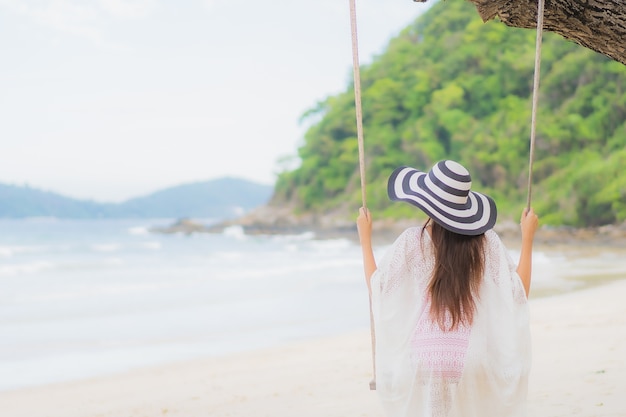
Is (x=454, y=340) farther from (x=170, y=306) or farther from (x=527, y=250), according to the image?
(x=170, y=306)

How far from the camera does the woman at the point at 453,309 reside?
2.01m

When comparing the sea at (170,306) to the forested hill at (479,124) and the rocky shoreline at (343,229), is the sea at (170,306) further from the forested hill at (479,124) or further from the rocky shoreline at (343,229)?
the forested hill at (479,124)

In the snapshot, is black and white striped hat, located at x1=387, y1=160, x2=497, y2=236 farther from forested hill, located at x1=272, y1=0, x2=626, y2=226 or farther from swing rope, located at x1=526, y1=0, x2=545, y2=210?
forested hill, located at x1=272, y1=0, x2=626, y2=226

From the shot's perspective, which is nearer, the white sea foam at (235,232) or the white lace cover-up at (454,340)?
the white lace cover-up at (454,340)

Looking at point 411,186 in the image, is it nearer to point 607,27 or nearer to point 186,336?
point 607,27

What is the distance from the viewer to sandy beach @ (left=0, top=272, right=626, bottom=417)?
4.07m

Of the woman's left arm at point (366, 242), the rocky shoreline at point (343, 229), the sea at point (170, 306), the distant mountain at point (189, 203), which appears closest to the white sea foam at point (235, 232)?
the rocky shoreline at point (343, 229)

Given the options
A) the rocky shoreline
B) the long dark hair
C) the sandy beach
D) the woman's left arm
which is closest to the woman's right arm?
the long dark hair

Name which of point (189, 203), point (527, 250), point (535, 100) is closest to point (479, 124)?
point (535, 100)

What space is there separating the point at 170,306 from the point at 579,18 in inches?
339

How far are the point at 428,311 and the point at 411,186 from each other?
347mm

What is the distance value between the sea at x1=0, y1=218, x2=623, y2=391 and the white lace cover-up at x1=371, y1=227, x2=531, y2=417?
436 cm

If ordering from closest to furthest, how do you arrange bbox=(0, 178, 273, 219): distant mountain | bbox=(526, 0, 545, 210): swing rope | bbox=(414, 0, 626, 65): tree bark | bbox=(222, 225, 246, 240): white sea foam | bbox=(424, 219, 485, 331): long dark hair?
bbox=(424, 219, 485, 331): long dark hair
bbox=(526, 0, 545, 210): swing rope
bbox=(414, 0, 626, 65): tree bark
bbox=(222, 225, 246, 240): white sea foam
bbox=(0, 178, 273, 219): distant mountain

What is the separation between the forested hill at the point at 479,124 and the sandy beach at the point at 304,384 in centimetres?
2006
